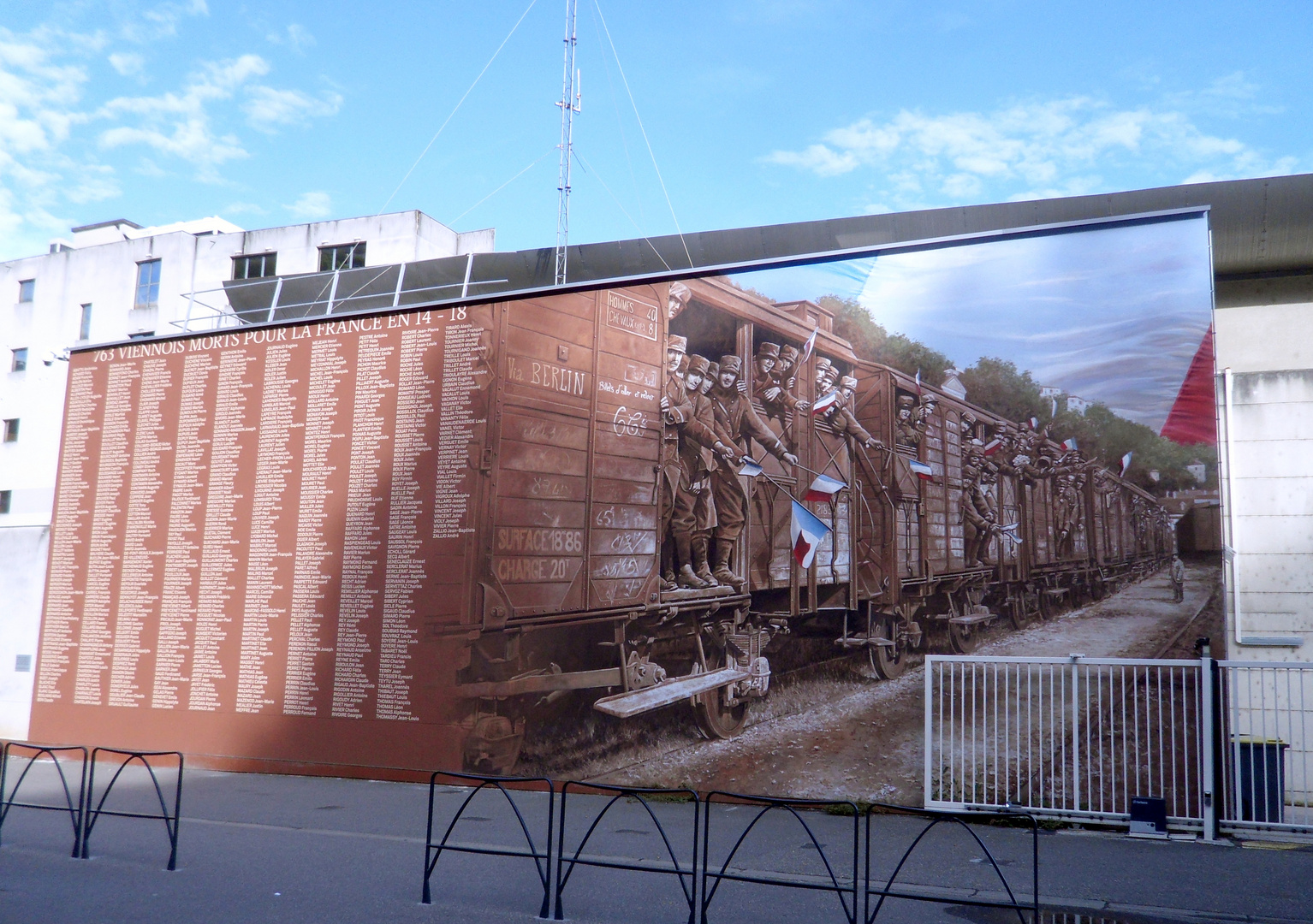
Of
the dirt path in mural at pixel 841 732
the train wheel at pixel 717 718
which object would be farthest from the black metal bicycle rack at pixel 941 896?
the train wheel at pixel 717 718

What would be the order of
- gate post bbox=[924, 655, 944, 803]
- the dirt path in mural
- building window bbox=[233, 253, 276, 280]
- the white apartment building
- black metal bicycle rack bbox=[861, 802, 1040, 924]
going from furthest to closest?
building window bbox=[233, 253, 276, 280]
the white apartment building
the dirt path in mural
gate post bbox=[924, 655, 944, 803]
black metal bicycle rack bbox=[861, 802, 1040, 924]

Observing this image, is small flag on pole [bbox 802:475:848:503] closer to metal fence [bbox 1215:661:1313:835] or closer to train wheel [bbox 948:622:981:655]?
train wheel [bbox 948:622:981:655]

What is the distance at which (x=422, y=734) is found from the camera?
12.3 m

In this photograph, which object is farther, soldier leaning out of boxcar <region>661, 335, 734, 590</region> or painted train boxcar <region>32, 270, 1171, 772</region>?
soldier leaning out of boxcar <region>661, 335, 734, 590</region>

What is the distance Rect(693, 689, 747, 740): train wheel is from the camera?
37.3 feet

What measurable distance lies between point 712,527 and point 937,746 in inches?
137

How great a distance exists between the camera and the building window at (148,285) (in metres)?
28.0

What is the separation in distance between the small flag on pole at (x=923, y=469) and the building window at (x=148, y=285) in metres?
24.2

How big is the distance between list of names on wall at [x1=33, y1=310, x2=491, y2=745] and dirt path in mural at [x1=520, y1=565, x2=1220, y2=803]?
2715 mm

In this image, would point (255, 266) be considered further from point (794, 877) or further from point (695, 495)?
point (794, 877)

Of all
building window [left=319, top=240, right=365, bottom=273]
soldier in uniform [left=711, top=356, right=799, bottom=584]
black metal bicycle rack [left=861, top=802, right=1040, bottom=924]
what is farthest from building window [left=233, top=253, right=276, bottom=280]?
black metal bicycle rack [left=861, top=802, right=1040, bottom=924]

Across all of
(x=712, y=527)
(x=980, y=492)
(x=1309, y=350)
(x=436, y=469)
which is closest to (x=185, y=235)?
(x=436, y=469)

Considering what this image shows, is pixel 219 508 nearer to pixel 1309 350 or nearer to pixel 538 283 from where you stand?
pixel 538 283

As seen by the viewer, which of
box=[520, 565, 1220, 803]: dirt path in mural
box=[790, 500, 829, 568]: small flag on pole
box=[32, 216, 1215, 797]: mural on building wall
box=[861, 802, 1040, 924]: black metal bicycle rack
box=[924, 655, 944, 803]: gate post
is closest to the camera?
box=[861, 802, 1040, 924]: black metal bicycle rack
